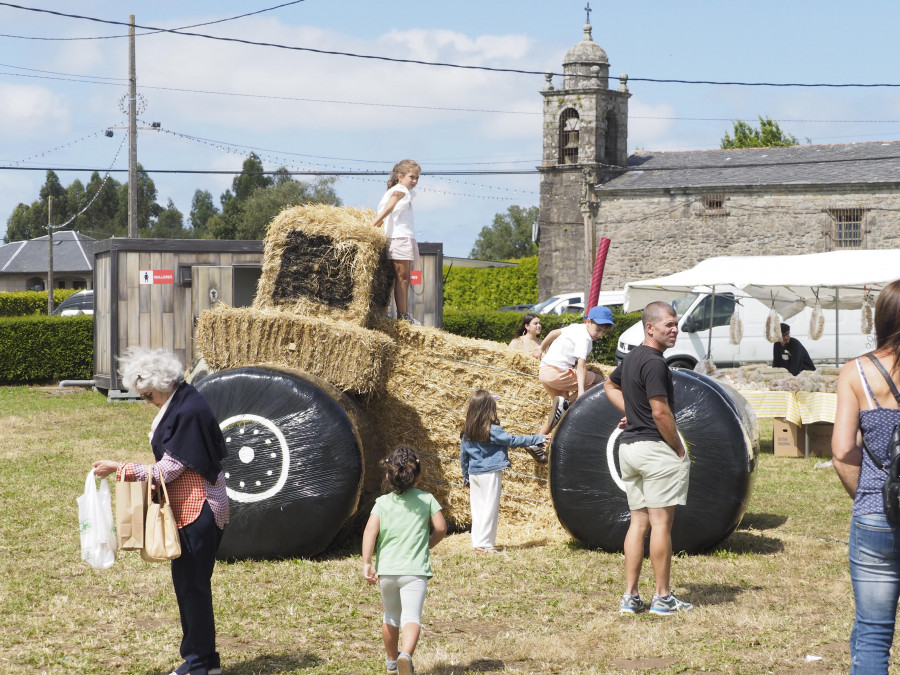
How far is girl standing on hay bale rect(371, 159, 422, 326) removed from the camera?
895cm

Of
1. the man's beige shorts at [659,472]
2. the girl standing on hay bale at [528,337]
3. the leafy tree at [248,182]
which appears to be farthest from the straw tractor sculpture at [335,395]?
the leafy tree at [248,182]

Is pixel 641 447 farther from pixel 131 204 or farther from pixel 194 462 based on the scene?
pixel 131 204

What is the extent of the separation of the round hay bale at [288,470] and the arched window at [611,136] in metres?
38.4

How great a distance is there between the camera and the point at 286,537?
24.9 feet

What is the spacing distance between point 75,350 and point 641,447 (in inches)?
685

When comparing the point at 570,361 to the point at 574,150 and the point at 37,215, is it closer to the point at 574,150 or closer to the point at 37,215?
the point at 574,150

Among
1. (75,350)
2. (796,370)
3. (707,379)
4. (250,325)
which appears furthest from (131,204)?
(707,379)

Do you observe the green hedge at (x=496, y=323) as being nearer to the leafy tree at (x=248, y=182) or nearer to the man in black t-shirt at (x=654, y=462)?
the man in black t-shirt at (x=654, y=462)

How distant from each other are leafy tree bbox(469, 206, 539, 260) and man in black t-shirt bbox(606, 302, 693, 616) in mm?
108327

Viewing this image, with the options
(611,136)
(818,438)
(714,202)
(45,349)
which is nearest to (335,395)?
(818,438)

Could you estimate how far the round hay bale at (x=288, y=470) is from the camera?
7551 mm

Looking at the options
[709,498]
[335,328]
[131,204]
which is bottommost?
[709,498]

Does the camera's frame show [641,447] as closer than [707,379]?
Yes

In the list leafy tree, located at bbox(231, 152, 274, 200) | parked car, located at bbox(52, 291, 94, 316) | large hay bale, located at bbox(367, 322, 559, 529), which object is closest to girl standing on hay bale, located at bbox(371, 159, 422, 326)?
large hay bale, located at bbox(367, 322, 559, 529)
